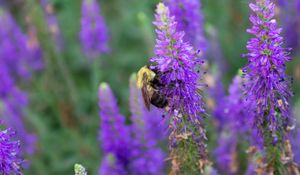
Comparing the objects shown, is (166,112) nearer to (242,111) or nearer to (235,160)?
(242,111)

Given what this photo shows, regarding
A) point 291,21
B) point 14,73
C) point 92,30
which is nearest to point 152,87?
point 92,30

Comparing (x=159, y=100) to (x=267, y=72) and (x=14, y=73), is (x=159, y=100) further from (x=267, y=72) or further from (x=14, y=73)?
(x=14, y=73)

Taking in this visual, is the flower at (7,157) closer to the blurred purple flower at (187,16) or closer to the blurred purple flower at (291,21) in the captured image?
the blurred purple flower at (187,16)

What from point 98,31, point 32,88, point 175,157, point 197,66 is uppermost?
point 32,88

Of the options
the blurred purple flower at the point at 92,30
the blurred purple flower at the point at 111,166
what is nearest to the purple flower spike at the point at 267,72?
the blurred purple flower at the point at 111,166

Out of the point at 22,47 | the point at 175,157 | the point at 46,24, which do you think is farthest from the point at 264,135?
the point at 22,47

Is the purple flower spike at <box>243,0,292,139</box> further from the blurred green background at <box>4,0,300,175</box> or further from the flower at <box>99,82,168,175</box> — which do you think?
the blurred green background at <box>4,0,300,175</box>
